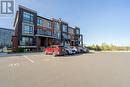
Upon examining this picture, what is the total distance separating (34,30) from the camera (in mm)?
47125

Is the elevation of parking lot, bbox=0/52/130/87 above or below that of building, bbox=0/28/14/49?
below

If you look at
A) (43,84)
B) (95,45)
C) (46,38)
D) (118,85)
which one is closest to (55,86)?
(43,84)

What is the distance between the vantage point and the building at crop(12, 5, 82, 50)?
42469mm

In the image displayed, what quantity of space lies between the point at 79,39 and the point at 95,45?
1587 cm

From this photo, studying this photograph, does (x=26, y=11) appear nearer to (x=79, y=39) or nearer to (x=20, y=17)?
(x=20, y=17)

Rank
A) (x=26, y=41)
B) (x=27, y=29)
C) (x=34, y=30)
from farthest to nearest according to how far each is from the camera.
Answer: (x=34, y=30) → (x=27, y=29) → (x=26, y=41)

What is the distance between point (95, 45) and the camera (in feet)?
207

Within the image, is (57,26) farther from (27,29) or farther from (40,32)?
(27,29)

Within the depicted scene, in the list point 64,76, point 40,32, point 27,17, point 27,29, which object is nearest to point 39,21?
point 40,32

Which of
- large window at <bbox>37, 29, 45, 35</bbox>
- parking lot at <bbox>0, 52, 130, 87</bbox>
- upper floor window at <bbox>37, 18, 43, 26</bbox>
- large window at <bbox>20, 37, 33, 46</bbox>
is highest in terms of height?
upper floor window at <bbox>37, 18, 43, 26</bbox>

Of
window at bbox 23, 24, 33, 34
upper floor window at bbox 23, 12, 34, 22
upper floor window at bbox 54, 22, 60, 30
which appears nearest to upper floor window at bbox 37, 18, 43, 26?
upper floor window at bbox 23, 12, 34, 22

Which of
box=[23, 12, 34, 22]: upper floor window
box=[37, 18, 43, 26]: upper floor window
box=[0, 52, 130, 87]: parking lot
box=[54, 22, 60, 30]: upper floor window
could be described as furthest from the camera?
box=[54, 22, 60, 30]: upper floor window

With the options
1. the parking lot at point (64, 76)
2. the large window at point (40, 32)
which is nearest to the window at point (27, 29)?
the large window at point (40, 32)

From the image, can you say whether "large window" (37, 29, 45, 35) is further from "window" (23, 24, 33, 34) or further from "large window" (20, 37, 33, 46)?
"large window" (20, 37, 33, 46)
